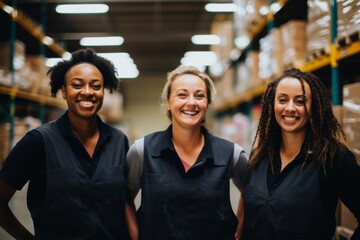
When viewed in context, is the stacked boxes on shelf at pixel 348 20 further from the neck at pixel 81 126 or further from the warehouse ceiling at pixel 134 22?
the warehouse ceiling at pixel 134 22

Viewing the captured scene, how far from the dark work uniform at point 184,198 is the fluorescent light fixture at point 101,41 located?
470 inches

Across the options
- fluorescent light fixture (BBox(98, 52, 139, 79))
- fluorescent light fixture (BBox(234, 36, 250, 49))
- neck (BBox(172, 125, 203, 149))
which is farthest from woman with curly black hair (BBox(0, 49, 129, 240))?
fluorescent light fixture (BBox(98, 52, 139, 79))

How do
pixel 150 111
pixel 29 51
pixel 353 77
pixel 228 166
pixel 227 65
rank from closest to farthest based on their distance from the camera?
1. pixel 228 166
2. pixel 353 77
3. pixel 29 51
4. pixel 227 65
5. pixel 150 111

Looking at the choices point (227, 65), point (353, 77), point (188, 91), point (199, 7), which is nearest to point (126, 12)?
point (199, 7)

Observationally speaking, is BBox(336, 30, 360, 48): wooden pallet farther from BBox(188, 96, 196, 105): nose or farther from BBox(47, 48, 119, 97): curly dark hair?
BBox(47, 48, 119, 97): curly dark hair

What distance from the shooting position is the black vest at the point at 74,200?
2.39 m

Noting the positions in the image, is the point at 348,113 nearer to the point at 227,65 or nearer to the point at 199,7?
the point at 227,65

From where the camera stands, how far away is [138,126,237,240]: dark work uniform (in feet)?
8.22

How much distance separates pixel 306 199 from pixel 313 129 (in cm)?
44

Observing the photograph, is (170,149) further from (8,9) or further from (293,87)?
(8,9)

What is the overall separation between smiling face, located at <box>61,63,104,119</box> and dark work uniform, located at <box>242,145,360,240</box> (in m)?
1.18

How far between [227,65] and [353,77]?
504 cm

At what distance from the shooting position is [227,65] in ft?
32.3

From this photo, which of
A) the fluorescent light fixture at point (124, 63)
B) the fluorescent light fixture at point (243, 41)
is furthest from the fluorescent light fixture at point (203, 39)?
the fluorescent light fixture at point (243, 41)
